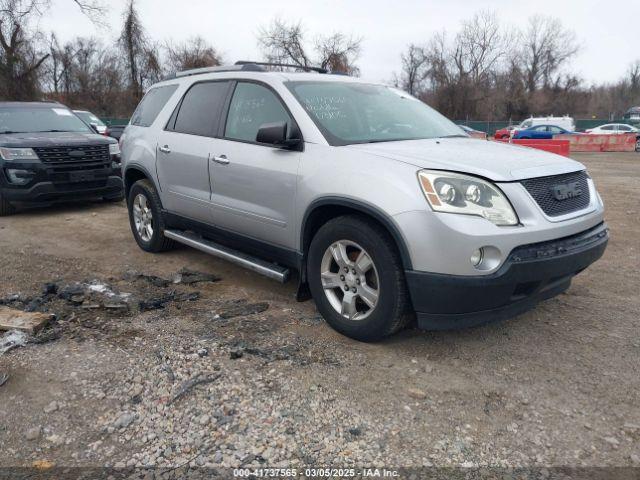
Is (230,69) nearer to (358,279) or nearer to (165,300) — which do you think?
(165,300)

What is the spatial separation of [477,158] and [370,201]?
75 cm

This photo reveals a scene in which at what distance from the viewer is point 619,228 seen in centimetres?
690

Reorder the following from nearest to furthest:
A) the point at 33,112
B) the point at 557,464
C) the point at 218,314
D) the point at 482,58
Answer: the point at 557,464 < the point at 218,314 < the point at 33,112 < the point at 482,58

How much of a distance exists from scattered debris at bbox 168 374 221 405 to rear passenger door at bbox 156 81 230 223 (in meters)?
1.91

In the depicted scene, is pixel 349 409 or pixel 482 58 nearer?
pixel 349 409

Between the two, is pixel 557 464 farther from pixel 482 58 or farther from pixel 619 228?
pixel 482 58

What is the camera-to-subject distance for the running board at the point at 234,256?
401 centimetres

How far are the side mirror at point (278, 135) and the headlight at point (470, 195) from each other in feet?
3.49

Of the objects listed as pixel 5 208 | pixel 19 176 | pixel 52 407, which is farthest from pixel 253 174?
pixel 5 208

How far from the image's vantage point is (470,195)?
9.97 feet

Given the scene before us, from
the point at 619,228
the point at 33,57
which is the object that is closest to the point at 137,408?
the point at 619,228

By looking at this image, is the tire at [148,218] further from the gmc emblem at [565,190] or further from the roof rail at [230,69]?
the gmc emblem at [565,190]

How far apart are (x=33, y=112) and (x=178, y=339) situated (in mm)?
7087

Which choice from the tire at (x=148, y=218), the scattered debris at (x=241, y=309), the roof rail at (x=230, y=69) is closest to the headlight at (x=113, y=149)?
the tire at (x=148, y=218)
